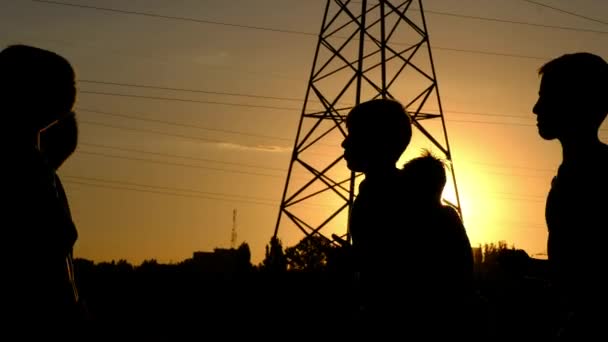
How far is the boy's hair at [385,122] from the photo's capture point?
3.78 metres

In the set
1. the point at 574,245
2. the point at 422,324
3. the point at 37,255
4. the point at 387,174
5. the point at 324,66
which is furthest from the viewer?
the point at 324,66

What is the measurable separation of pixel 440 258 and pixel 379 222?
27 centimetres

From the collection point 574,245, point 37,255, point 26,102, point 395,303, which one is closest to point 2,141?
point 26,102

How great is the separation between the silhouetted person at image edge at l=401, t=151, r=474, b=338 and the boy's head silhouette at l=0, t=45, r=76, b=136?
1407mm

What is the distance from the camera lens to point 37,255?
246cm

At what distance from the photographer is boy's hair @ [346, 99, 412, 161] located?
378 centimetres

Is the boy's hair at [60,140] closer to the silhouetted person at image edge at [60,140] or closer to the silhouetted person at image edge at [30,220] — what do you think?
the silhouetted person at image edge at [60,140]

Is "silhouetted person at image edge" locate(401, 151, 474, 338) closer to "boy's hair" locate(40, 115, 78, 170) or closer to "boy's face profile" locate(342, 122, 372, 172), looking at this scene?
"boy's face profile" locate(342, 122, 372, 172)

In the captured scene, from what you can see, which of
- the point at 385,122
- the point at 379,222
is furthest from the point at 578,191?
the point at 385,122

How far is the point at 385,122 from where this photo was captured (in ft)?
12.4

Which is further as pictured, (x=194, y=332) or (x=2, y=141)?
(x=194, y=332)

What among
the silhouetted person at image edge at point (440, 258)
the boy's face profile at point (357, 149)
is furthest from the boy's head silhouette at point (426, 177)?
the boy's face profile at point (357, 149)

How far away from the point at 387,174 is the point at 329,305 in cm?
1246

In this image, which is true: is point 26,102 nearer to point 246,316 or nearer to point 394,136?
point 394,136
